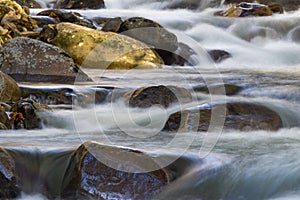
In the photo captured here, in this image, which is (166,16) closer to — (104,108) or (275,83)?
(275,83)

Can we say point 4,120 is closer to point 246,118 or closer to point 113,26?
point 246,118

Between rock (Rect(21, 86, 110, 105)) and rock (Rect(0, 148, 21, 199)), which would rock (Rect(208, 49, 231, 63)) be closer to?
rock (Rect(21, 86, 110, 105))

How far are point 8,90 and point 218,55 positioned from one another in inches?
204

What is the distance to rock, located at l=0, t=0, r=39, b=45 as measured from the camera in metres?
8.92

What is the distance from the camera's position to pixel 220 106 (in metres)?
4.95

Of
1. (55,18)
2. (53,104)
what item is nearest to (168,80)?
(53,104)

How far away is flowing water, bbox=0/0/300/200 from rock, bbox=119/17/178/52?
606 millimetres

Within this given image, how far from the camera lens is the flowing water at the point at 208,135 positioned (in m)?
3.59

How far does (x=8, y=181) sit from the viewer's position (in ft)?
11.3

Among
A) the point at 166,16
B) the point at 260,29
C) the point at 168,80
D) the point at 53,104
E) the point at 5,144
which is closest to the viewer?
the point at 5,144

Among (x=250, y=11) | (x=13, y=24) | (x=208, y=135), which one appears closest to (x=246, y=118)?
(x=208, y=135)

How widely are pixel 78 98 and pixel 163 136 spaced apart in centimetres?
167

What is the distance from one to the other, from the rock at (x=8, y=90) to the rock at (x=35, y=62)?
94cm

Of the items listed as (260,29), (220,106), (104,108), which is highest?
(220,106)
